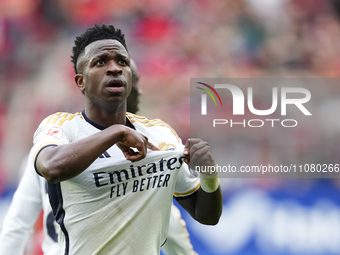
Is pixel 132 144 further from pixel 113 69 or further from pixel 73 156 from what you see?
pixel 113 69

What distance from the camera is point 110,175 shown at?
2.11 metres

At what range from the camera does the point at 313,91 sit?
5.93m

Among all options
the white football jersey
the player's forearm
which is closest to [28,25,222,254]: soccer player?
the white football jersey

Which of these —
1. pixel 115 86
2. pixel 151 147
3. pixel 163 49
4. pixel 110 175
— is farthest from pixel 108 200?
pixel 163 49

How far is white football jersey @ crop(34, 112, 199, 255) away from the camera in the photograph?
209 cm

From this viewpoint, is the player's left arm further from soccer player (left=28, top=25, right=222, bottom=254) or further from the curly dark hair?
the curly dark hair

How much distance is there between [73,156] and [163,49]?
5141 mm

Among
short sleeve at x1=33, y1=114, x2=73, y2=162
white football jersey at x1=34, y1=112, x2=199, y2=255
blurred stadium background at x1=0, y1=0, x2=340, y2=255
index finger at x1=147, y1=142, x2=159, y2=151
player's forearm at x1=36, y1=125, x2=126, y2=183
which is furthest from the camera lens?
blurred stadium background at x1=0, y1=0, x2=340, y2=255

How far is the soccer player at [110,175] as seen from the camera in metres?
2.09

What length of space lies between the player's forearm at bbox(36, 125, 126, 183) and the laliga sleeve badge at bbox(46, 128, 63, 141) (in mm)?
162

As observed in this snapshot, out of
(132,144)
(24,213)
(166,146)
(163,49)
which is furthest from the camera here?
(163,49)

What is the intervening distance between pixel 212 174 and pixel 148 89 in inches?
173

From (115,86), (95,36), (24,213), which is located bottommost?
(24,213)

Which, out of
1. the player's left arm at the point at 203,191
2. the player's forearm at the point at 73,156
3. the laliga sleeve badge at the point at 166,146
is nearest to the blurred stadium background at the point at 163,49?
the player's left arm at the point at 203,191
